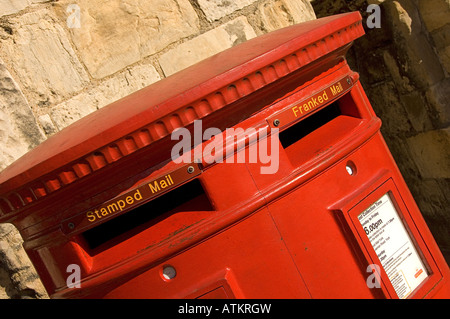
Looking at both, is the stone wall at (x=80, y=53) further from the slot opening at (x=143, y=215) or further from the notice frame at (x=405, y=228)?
the notice frame at (x=405, y=228)

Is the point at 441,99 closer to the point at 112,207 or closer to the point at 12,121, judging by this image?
the point at 112,207

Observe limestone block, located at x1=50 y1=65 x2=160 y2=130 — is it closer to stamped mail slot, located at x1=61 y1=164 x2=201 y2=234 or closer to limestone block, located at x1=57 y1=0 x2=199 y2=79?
limestone block, located at x1=57 y1=0 x2=199 y2=79

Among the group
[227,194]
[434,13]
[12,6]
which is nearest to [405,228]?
[227,194]

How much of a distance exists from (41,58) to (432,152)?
88.7 inches

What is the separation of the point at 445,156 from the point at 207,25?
1564 mm

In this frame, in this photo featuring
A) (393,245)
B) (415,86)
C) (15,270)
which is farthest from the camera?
(415,86)

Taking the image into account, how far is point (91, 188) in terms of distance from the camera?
1.26 metres

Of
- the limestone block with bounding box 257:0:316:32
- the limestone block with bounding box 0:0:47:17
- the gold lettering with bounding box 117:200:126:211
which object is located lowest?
the gold lettering with bounding box 117:200:126:211

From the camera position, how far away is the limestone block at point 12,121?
2.25 metres

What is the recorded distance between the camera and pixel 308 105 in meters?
1.37

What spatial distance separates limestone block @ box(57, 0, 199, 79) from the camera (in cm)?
241

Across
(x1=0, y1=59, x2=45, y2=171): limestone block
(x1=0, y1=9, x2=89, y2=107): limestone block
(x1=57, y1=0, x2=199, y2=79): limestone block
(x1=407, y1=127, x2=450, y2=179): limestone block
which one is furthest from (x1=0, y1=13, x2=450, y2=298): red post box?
(x1=407, y1=127, x2=450, y2=179): limestone block

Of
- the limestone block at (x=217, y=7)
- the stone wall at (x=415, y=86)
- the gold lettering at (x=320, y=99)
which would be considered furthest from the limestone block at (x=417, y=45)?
A: the gold lettering at (x=320, y=99)
